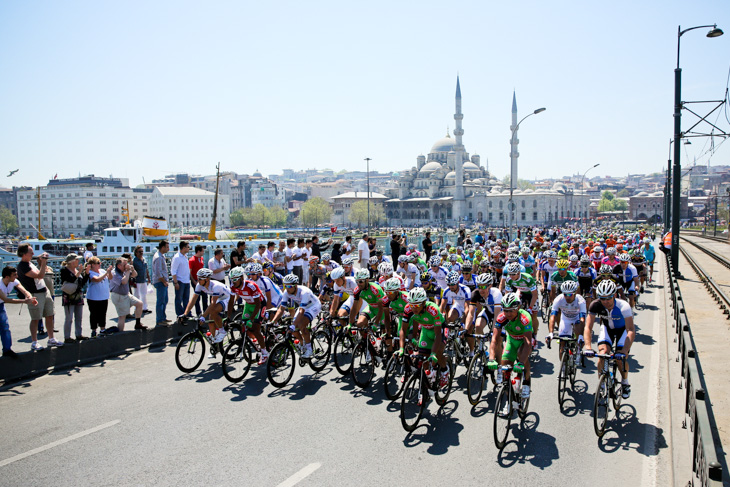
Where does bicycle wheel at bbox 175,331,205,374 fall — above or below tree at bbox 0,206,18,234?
below

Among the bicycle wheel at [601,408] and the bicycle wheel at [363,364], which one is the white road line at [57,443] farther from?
the bicycle wheel at [601,408]

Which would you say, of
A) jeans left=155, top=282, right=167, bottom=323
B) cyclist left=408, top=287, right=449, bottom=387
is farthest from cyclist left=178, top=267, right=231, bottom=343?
cyclist left=408, top=287, right=449, bottom=387

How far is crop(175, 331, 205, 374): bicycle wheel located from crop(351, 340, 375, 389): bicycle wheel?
281cm

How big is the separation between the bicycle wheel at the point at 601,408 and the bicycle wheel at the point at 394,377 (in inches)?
90.5

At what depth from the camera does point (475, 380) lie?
8.83 meters

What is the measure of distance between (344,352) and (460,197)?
422 feet

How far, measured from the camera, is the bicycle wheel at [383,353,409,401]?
24.2ft

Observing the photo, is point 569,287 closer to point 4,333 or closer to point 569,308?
point 569,308

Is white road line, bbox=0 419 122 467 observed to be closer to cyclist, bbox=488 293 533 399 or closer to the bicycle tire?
the bicycle tire

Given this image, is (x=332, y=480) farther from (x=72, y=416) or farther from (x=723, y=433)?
(x=723, y=433)

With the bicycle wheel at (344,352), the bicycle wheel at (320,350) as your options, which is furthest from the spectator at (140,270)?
the bicycle wheel at (344,352)

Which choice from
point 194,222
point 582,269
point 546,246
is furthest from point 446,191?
point 582,269

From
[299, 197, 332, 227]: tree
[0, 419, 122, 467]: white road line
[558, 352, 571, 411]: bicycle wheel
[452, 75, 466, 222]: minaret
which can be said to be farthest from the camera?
[299, 197, 332, 227]: tree

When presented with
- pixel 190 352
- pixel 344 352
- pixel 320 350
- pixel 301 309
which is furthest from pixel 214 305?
pixel 344 352
